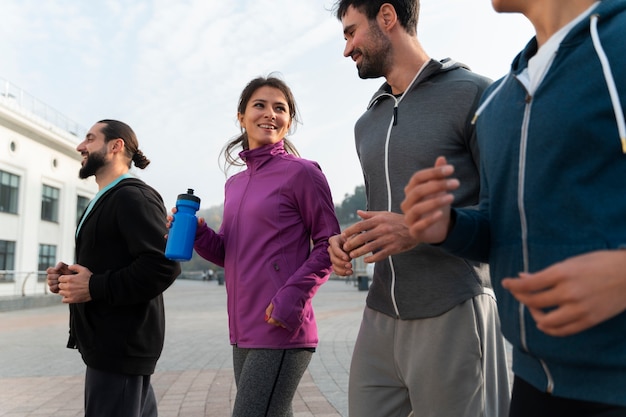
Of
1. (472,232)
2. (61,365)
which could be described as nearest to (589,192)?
(472,232)

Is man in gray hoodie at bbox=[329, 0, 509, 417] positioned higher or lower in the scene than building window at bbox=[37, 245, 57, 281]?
lower

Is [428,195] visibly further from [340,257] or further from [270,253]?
[270,253]

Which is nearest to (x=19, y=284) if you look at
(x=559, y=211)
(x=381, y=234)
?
(x=381, y=234)

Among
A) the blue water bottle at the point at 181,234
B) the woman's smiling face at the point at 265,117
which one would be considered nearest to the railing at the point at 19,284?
the woman's smiling face at the point at 265,117

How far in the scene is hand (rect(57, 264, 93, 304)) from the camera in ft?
9.46

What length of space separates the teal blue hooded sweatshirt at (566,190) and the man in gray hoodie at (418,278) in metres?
0.39

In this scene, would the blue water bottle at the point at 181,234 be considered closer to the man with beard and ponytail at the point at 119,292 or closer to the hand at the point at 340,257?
the man with beard and ponytail at the point at 119,292

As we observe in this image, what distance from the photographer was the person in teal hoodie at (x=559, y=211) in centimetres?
102

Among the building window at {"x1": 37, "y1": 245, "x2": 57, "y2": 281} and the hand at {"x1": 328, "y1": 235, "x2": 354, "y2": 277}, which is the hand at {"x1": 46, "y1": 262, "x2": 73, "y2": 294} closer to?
the hand at {"x1": 328, "y1": 235, "x2": 354, "y2": 277}

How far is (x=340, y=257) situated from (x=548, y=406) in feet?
2.56

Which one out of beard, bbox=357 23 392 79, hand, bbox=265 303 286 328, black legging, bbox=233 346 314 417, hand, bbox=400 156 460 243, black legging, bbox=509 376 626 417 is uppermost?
beard, bbox=357 23 392 79

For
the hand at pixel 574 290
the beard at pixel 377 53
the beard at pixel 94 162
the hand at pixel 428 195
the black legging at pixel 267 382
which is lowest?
the black legging at pixel 267 382

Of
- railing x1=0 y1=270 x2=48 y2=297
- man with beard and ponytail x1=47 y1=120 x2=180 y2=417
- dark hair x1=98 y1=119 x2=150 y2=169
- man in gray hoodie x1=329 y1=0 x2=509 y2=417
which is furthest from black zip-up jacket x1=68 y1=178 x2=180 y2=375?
railing x1=0 y1=270 x2=48 y2=297

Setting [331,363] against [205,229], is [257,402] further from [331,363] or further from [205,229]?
[331,363]
